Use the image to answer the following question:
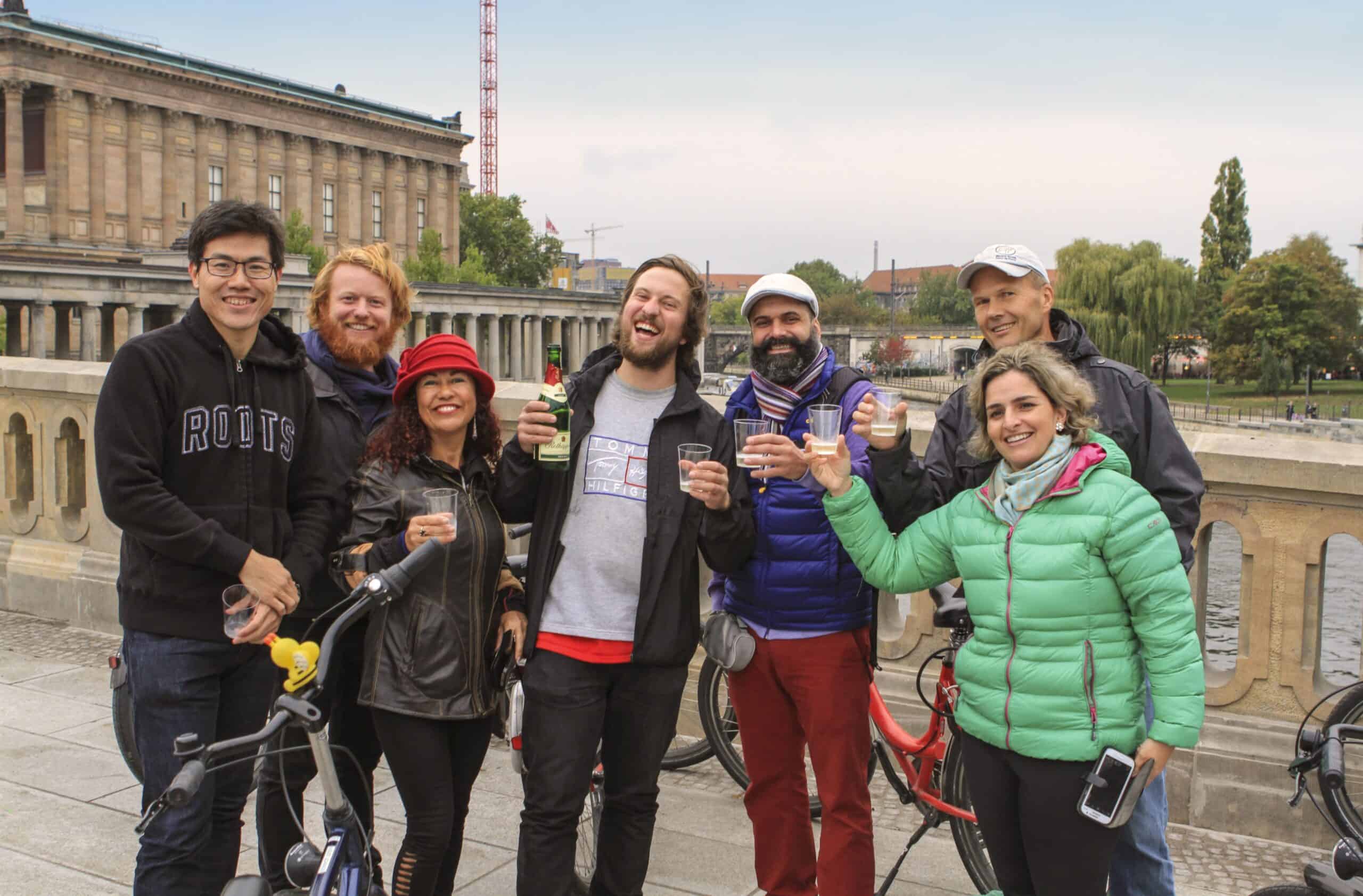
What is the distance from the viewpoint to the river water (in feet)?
56.8

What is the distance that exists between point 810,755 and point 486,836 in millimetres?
1543

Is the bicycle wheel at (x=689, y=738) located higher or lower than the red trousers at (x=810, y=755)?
lower

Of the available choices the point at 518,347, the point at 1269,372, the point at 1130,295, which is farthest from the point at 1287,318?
the point at 518,347

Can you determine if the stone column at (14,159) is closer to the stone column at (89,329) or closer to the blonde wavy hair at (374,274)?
the stone column at (89,329)

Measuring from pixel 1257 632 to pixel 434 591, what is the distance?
3.29 m

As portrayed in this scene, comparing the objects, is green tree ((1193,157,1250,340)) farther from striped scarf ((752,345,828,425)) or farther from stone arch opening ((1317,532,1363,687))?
striped scarf ((752,345,828,425))

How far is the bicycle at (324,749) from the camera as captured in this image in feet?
9.28

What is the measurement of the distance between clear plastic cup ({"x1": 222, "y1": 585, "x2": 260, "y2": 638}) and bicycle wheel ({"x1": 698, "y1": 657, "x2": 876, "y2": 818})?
240 cm

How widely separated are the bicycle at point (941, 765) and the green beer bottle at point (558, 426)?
1259 millimetres

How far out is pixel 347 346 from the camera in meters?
4.37

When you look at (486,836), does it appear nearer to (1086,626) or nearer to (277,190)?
(1086,626)

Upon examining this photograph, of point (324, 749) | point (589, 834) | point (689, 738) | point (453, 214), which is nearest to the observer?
point (324, 749)

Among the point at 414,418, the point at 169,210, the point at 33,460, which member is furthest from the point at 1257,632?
the point at 169,210

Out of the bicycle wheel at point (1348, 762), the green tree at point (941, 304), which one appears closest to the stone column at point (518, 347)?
the green tree at point (941, 304)
